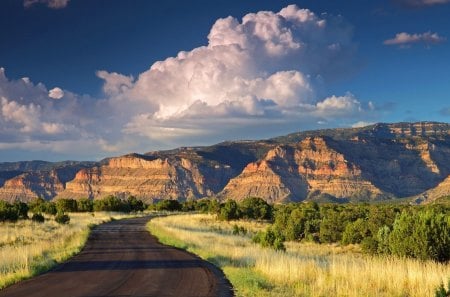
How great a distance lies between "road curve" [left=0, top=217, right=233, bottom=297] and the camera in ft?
54.5

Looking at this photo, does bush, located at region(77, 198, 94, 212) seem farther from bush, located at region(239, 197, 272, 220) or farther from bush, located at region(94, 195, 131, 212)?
bush, located at region(239, 197, 272, 220)

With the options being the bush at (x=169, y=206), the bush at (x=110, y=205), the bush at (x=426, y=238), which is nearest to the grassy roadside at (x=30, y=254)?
the bush at (x=426, y=238)

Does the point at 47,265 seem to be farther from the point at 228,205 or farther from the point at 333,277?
the point at 228,205

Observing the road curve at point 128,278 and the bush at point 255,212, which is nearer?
the road curve at point 128,278

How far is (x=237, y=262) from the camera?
25328 millimetres

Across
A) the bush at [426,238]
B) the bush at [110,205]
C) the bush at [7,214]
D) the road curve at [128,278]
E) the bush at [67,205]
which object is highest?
the bush at [426,238]

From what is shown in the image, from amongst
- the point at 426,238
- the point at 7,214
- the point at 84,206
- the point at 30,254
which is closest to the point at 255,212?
the point at 7,214

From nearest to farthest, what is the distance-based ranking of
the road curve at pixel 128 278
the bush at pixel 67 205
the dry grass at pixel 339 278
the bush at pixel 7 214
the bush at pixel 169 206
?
the dry grass at pixel 339 278 → the road curve at pixel 128 278 → the bush at pixel 7 214 → the bush at pixel 67 205 → the bush at pixel 169 206

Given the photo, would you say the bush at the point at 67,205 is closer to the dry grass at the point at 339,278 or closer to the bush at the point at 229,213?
the bush at the point at 229,213

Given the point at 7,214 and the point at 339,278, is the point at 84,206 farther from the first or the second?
the point at 339,278

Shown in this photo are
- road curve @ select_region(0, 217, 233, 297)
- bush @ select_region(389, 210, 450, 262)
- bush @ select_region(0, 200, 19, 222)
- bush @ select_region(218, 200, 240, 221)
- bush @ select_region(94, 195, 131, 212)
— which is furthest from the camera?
bush @ select_region(94, 195, 131, 212)

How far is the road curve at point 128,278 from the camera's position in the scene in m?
16.6

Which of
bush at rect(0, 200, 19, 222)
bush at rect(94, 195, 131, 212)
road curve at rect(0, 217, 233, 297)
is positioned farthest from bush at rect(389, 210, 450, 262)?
bush at rect(94, 195, 131, 212)

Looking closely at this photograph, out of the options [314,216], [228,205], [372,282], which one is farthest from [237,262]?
[228,205]
